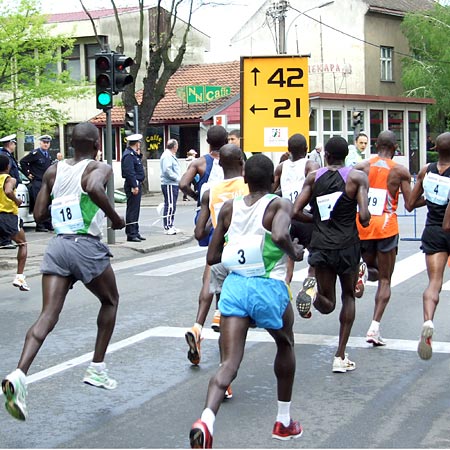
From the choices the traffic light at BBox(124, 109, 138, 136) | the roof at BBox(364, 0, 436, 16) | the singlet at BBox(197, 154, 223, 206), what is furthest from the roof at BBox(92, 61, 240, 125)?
the singlet at BBox(197, 154, 223, 206)

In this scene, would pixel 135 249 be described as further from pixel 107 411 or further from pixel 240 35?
pixel 240 35

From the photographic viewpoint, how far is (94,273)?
6.53 m

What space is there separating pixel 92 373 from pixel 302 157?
409 centimetres

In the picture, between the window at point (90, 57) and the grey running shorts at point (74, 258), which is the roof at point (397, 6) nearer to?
the window at point (90, 57)

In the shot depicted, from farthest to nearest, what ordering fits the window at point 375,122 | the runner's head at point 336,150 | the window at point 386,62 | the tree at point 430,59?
the tree at point 430,59, the window at point 386,62, the window at point 375,122, the runner's head at point 336,150

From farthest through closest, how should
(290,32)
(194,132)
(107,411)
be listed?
1. (290,32)
2. (194,132)
3. (107,411)

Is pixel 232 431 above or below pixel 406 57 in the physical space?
below

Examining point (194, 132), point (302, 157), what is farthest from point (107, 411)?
point (194, 132)

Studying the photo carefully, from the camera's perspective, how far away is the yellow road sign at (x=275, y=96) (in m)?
16.1

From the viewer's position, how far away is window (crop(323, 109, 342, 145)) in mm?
42000

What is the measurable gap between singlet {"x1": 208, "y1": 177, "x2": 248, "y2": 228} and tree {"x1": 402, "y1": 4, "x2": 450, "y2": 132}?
4482 centimetres

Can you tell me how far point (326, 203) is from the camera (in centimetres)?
753

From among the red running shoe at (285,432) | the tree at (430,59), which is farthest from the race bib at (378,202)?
the tree at (430,59)

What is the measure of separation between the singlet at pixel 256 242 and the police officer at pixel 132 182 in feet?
39.8
